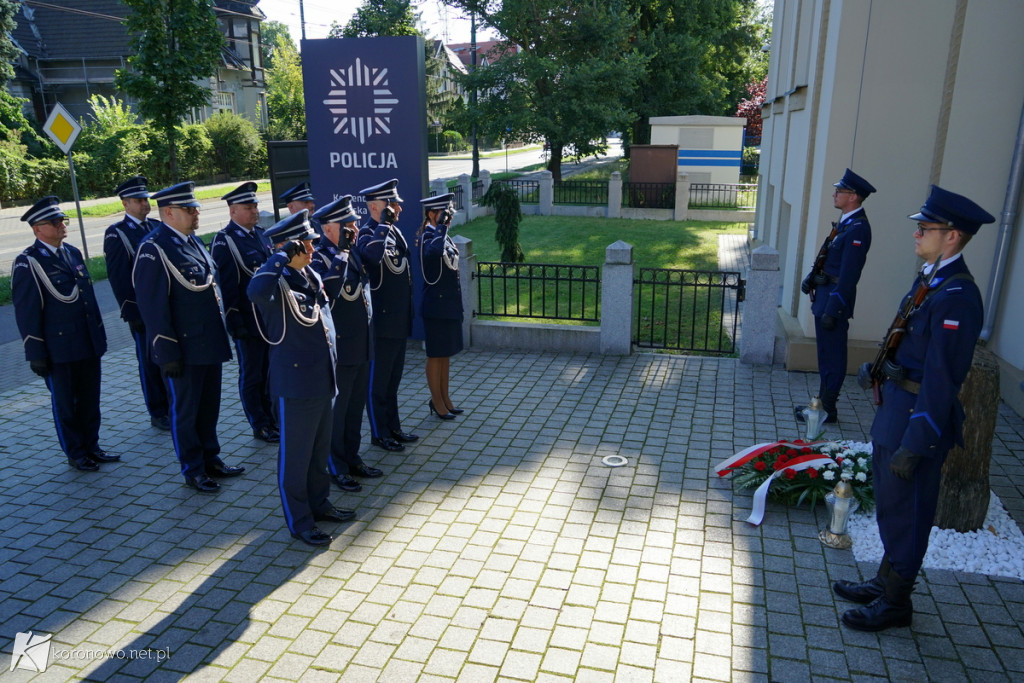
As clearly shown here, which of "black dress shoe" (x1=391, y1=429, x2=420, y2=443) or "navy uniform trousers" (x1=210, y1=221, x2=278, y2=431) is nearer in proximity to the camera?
"navy uniform trousers" (x1=210, y1=221, x2=278, y2=431)

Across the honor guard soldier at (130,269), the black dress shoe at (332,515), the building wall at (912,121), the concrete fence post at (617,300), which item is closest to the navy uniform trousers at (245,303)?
the honor guard soldier at (130,269)

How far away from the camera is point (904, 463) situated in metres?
3.93

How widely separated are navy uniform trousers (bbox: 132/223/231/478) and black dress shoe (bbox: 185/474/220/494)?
0.12ft

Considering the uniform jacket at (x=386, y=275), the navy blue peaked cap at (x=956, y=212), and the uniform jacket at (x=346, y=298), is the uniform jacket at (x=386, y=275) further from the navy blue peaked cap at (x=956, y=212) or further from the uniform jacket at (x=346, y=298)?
the navy blue peaked cap at (x=956, y=212)

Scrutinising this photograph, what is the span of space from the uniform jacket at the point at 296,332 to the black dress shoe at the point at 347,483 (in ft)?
3.91

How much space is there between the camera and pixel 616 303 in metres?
9.32

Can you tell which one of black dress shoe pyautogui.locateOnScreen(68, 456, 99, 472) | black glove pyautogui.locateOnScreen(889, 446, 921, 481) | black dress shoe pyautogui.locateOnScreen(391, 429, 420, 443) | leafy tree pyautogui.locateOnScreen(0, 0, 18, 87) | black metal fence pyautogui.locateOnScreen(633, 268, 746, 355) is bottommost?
black dress shoe pyautogui.locateOnScreen(68, 456, 99, 472)

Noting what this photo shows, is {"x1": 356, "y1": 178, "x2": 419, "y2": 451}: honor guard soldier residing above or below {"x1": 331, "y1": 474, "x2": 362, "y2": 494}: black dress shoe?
above

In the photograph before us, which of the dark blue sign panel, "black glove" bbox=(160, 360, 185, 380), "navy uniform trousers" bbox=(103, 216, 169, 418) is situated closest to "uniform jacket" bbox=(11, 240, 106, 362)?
"navy uniform trousers" bbox=(103, 216, 169, 418)

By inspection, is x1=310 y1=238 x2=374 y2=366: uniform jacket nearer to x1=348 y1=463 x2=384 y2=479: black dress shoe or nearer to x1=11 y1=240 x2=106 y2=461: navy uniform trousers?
x1=348 y1=463 x2=384 y2=479: black dress shoe

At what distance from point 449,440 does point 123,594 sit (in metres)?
3.05

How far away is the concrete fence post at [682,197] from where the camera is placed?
2244 centimetres

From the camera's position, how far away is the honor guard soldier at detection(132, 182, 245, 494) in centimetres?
567

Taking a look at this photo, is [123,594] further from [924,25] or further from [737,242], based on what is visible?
[737,242]
